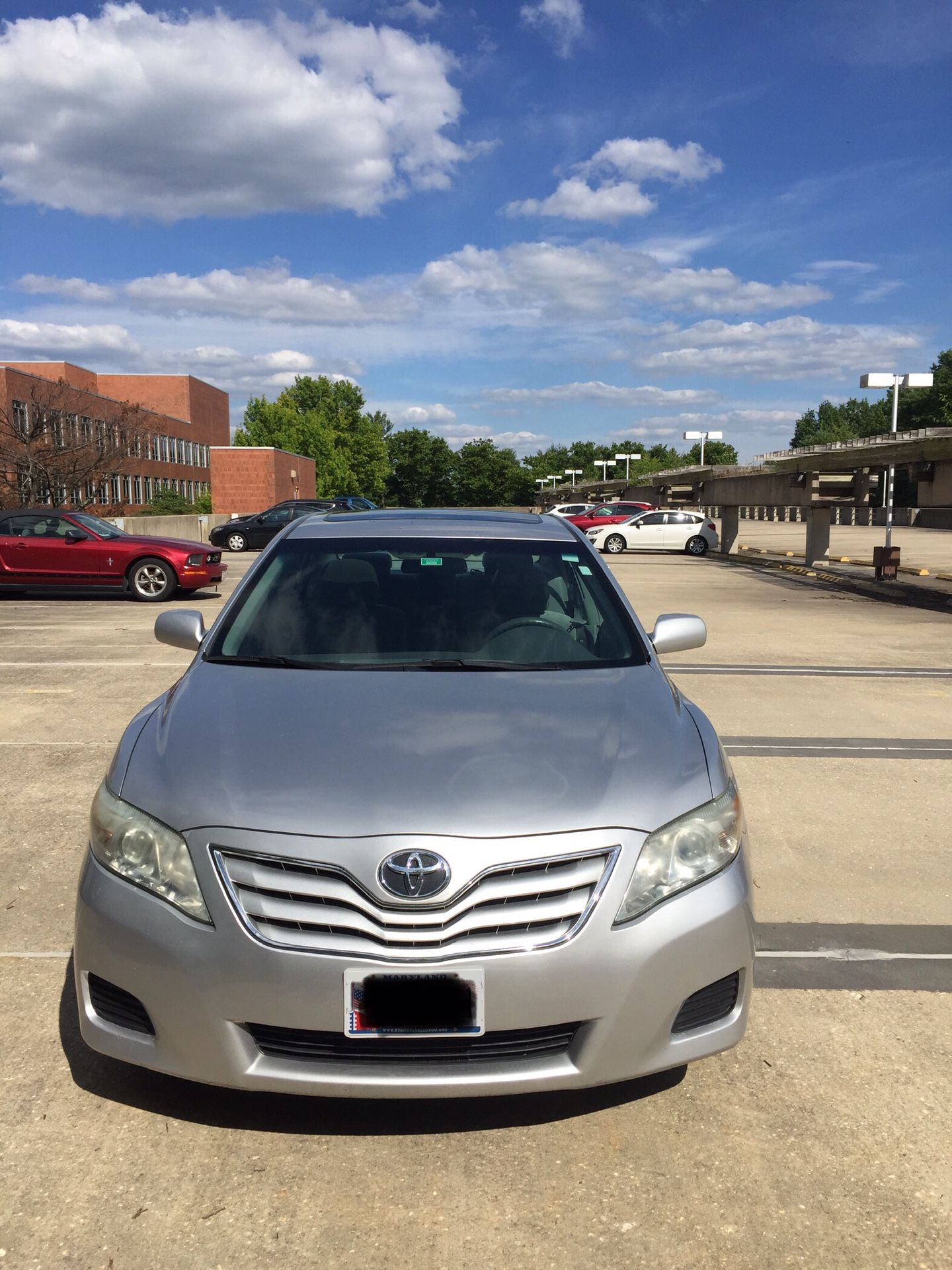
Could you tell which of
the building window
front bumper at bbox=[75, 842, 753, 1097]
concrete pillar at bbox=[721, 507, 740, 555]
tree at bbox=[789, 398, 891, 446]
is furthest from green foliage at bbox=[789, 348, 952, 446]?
front bumper at bbox=[75, 842, 753, 1097]

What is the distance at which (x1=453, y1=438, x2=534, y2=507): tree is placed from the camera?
152000mm

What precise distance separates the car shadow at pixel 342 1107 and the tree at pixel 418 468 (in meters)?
146

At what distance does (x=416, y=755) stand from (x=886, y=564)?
67.9 feet

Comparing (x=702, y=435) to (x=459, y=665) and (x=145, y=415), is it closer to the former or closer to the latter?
(x=145, y=415)

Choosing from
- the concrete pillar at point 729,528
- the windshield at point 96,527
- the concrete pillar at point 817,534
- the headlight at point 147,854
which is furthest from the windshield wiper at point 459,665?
the concrete pillar at point 729,528

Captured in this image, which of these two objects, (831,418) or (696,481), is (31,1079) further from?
(831,418)

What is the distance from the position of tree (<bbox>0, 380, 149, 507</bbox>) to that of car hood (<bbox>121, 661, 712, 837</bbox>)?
95.9ft

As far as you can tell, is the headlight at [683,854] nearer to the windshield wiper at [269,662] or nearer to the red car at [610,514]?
the windshield wiper at [269,662]

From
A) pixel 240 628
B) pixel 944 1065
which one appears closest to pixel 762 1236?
pixel 944 1065

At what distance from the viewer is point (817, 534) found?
Answer: 27578 mm

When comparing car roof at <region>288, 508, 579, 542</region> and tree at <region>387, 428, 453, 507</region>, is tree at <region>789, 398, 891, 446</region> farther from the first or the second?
car roof at <region>288, 508, 579, 542</region>

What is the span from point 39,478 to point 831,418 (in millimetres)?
160262

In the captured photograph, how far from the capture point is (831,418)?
17362 cm

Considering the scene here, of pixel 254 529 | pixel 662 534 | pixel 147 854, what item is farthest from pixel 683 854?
pixel 662 534
